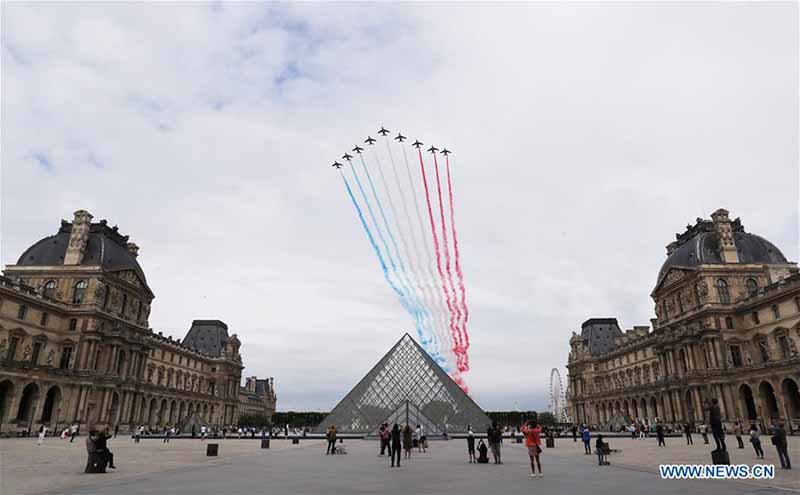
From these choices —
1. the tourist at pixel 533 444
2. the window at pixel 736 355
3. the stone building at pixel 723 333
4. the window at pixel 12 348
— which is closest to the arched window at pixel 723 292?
the stone building at pixel 723 333

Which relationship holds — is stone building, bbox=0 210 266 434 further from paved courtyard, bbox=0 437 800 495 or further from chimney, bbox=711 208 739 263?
chimney, bbox=711 208 739 263

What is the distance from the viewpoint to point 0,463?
15852 mm

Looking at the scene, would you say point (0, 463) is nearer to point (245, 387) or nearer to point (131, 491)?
point (131, 491)

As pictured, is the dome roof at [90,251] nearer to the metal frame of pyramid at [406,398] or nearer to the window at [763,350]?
the metal frame of pyramid at [406,398]

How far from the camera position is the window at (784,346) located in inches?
1607

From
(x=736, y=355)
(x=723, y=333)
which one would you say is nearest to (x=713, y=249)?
(x=723, y=333)

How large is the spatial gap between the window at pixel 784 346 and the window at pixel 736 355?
509 centimetres

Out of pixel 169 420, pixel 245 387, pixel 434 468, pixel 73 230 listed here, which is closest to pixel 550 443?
pixel 434 468

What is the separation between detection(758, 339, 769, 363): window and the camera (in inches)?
1716

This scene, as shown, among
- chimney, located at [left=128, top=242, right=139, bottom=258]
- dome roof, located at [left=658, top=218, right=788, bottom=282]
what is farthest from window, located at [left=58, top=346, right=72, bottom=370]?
dome roof, located at [left=658, top=218, right=788, bottom=282]

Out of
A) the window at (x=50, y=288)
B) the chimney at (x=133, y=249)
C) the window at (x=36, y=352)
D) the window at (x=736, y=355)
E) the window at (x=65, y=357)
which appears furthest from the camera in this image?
the chimney at (x=133, y=249)

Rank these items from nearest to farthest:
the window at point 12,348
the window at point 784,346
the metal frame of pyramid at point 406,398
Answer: the metal frame of pyramid at point 406,398 → the window at point 12,348 → the window at point 784,346

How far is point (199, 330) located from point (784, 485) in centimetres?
8961

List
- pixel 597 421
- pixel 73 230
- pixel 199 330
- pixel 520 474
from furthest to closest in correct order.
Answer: pixel 199 330 → pixel 597 421 → pixel 73 230 → pixel 520 474
